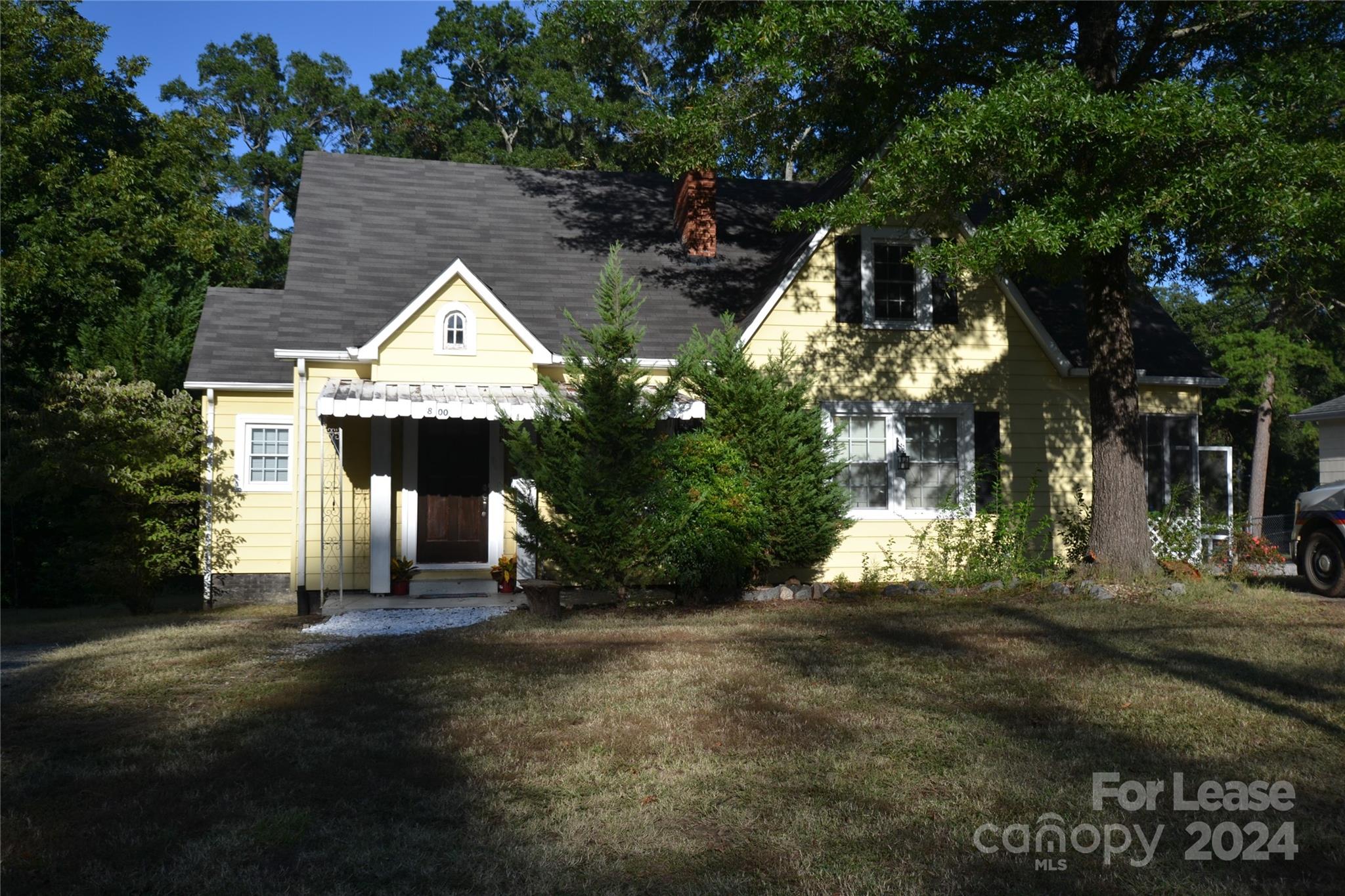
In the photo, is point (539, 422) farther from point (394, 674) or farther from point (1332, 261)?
point (1332, 261)

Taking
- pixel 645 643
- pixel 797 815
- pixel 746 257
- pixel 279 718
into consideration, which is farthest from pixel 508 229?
pixel 797 815

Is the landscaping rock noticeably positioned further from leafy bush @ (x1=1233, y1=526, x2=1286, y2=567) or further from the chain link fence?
the chain link fence

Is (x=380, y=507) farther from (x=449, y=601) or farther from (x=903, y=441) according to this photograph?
(x=903, y=441)

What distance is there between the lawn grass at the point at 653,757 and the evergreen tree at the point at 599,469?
1842mm

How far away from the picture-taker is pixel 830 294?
1555cm

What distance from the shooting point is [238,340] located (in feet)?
55.6

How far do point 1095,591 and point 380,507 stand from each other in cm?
958

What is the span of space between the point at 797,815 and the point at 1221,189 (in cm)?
942

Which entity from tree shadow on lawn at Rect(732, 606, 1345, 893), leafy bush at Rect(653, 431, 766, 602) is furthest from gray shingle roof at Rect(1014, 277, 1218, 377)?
tree shadow on lawn at Rect(732, 606, 1345, 893)

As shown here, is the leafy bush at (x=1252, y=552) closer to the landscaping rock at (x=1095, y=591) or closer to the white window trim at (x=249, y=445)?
the landscaping rock at (x=1095, y=591)

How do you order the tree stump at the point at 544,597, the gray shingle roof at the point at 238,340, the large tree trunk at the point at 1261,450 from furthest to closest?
the large tree trunk at the point at 1261,450 → the gray shingle roof at the point at 238,340 → the tree stump at the point at 544,597

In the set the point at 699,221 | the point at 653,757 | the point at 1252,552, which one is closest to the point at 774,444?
the point at 699,221

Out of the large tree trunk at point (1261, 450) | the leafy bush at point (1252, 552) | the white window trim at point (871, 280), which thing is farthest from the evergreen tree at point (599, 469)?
the large tree trunk at point (1261, 450)

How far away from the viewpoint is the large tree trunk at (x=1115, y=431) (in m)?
13.9
